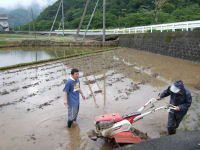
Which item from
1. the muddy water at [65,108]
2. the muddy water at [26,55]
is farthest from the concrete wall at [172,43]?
the muddy water at [26,55]

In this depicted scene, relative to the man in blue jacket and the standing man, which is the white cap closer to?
the man in blue jacket

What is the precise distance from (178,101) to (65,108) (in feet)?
11.5

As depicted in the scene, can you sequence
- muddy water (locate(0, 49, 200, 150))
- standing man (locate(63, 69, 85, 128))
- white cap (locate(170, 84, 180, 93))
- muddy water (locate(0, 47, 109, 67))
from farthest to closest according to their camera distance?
muddy water (locate(0, 47, 109, 67)) < standing man (locate(63, 69, 85, 128)) < muddy water (locate(0, 49, 200, 150)) < white cap (locate(170, 84, 180, 93))

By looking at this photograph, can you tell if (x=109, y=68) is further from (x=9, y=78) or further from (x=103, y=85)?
(x=9, y=78)

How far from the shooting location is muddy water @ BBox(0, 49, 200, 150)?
4.44 m

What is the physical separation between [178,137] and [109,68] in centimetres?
860

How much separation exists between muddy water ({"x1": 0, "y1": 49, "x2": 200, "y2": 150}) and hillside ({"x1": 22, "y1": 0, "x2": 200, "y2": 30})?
24228 millimetres

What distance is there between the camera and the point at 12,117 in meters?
5.57

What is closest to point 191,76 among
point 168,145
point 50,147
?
point 168,145

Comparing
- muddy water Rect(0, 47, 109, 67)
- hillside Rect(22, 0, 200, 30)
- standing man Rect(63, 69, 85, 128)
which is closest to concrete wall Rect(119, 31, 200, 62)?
muddy water Rect(0, 47, 109, 67)

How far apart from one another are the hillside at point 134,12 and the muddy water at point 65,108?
24.2 m

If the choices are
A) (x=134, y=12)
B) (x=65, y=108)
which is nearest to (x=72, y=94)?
(x=65, y=108)

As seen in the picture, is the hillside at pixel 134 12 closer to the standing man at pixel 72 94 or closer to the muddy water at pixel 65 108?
the muddy water at pixel 65 108

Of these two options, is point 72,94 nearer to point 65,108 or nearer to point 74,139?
point 74,139
